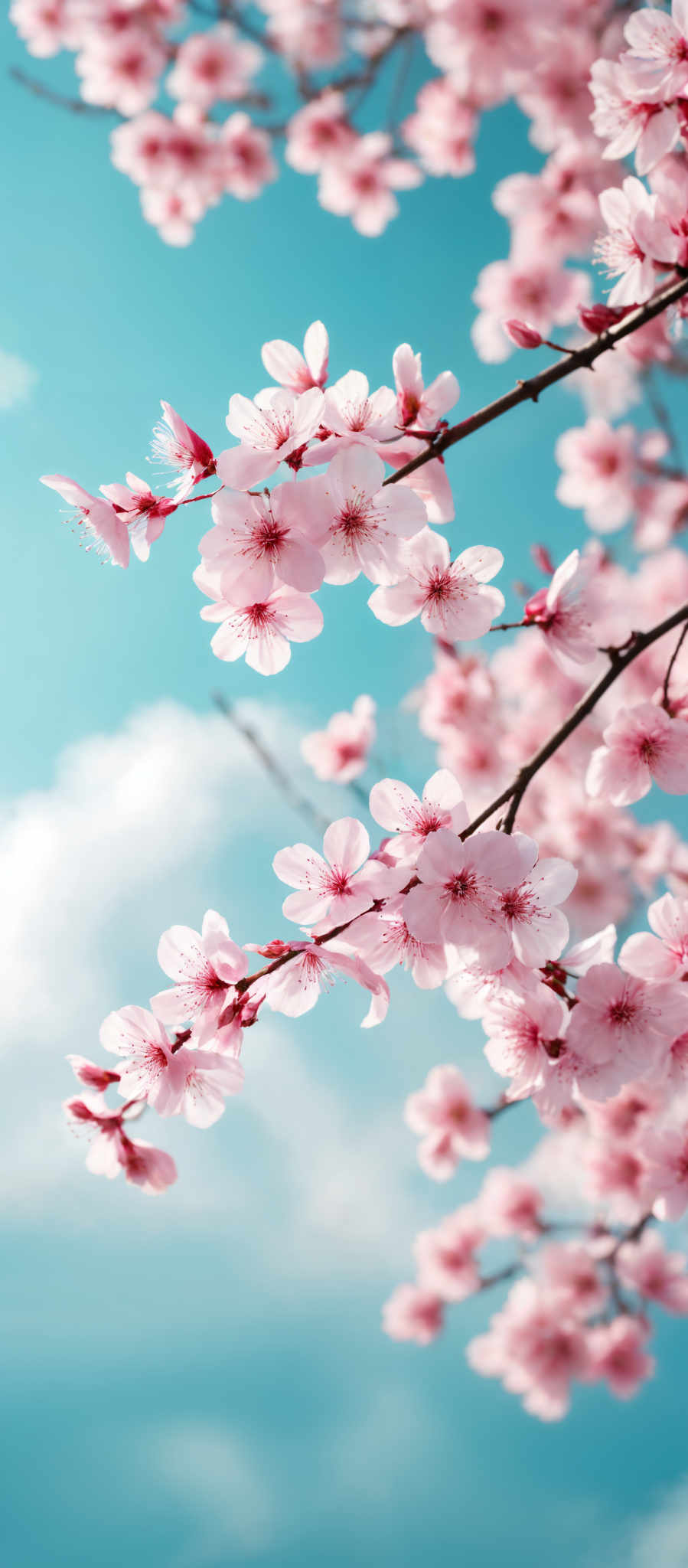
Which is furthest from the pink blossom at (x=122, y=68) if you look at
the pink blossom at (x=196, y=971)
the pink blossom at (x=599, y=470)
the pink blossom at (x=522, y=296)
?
the pink blossom at (x=196, y=971)

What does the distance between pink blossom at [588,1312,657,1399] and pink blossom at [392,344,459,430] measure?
5.54 meters

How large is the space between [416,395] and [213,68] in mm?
5837

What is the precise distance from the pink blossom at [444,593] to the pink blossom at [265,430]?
32cm

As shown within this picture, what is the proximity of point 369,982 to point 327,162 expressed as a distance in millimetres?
6380

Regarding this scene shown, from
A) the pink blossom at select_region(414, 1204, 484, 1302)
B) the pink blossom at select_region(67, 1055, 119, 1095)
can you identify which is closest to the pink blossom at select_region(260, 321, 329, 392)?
the pink blossom at select_region(67, 1055, 119, 1095)

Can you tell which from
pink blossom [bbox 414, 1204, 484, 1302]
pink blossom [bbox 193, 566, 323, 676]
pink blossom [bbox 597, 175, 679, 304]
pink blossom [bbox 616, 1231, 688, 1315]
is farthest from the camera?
pink blossom [bbox 414, 1204, 484, 1302]

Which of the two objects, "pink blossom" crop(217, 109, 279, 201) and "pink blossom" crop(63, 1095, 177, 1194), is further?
"pink blossom" crop(217, 109, 279, 201)

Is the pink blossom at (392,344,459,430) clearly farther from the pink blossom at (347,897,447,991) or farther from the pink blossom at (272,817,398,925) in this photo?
the pink blossom at (347,897,447,991)

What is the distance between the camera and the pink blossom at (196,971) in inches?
62.2

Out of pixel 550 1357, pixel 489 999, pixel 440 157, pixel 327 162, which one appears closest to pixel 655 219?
pixel 489 999

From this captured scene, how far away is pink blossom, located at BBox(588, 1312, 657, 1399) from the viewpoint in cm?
551

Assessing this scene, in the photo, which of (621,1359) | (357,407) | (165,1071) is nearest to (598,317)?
(357,407)

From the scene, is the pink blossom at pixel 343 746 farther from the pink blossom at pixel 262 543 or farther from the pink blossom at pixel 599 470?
the pink blossom at pixel 262 543

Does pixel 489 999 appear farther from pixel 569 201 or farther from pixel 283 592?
pixel 569 201
